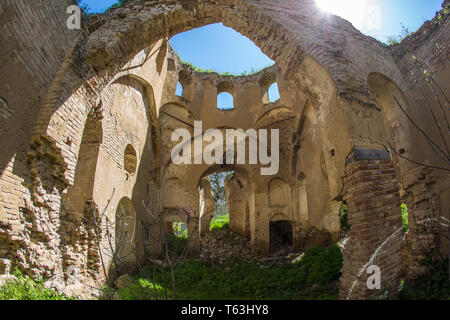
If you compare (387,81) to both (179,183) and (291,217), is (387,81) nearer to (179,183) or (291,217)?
(291,217)

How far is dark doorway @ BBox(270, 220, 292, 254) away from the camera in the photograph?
12820 mm

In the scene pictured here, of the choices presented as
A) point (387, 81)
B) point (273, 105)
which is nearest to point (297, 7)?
point (387, 81)

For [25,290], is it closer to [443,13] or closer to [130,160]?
[130,160]

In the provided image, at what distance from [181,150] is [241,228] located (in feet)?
20.0

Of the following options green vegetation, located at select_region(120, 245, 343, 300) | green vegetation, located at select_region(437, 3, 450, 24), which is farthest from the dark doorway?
green vegetation, located at select_region(437, 3, 450, 24)

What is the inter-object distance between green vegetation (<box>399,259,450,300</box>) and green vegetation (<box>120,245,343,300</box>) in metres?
1.37

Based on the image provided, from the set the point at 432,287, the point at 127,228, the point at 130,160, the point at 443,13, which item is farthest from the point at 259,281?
the point at 443,13

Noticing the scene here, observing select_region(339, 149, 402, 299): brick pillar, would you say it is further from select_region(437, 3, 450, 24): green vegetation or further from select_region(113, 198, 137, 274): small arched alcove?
select_region(113, 198, 137, 274): small arched alcove

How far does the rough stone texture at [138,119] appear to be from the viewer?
371 centimetres

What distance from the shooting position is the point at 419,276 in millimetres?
5023

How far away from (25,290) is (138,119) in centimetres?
721

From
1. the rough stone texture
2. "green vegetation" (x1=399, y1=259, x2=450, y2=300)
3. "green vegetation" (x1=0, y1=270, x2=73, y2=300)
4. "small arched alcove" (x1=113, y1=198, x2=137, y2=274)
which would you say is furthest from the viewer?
"small arched alcove" (x1=113, y1=198, x2=137, y2=274)

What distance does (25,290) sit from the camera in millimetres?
3379

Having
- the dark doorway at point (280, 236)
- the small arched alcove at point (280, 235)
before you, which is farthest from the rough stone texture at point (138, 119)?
the dark doorway at point (280, 236)
